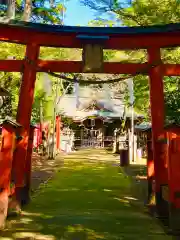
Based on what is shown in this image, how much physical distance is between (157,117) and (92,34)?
2.48 m

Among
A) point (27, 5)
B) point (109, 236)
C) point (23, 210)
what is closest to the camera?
point (109, 236)

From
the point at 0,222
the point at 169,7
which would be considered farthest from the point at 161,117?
the point at 169,7

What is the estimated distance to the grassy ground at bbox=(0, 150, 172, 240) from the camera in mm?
5022

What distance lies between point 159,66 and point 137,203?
3407mm

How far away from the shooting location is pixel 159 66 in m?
7.09

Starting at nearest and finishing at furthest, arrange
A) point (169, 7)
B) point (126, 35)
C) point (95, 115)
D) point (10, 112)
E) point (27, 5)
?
point (126, 35), point (169, 7), point (27, 5), point (10, 112), point (95, 115)

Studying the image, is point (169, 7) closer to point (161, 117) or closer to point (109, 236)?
point (161, 117)

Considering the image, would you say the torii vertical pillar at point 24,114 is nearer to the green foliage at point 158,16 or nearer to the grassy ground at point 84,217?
the grassy ground at point 84,217

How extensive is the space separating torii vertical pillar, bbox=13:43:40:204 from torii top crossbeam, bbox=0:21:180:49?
32cm

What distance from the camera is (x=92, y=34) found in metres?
7.22

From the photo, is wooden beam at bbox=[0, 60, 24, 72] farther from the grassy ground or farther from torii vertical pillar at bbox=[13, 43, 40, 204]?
the grassy ground

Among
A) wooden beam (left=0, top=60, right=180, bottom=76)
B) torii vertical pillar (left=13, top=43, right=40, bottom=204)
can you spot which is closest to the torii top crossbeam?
torii vertical pillar (left=13, top=43, right=40, bottom=204)

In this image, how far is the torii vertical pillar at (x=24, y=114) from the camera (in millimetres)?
6816

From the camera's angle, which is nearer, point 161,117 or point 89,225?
point 89,225
